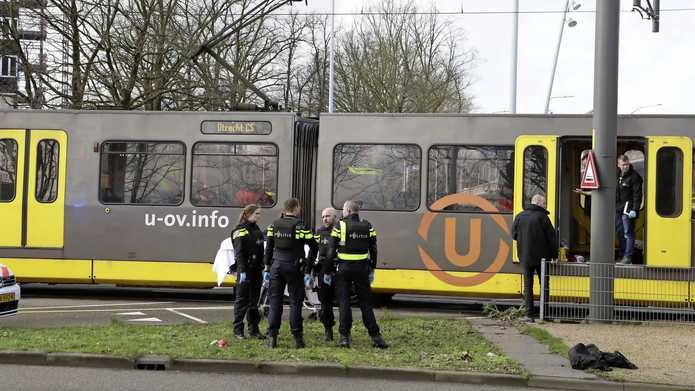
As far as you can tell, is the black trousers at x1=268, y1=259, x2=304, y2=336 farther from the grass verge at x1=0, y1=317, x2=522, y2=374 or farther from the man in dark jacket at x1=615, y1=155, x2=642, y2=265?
the man in dark jacket at x1=615, y1=155, x2=642, y2=265

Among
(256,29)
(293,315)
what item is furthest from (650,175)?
(256,29)

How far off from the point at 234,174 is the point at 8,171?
394 cm

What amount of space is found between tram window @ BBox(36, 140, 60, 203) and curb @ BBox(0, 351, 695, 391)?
5790mm

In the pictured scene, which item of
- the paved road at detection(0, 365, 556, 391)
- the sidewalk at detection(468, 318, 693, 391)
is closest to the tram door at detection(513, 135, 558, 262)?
the sidewalk at detection(468, 318, 693, 391)

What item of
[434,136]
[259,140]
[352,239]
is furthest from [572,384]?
[259,140]

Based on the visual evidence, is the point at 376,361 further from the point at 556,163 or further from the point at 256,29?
the point at 256,29

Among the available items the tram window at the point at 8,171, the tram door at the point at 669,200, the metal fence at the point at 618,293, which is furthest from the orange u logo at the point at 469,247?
the tram window at the point at 8,171

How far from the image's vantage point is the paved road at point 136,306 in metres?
11.5

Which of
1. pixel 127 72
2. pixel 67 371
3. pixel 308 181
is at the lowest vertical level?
pixel 67 371

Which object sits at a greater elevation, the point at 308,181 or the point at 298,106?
the point at 298,106

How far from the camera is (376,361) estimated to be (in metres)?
8.50

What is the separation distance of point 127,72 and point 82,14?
2.11 metres

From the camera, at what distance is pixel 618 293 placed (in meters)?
11.8

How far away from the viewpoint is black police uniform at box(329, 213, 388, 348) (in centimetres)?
928
